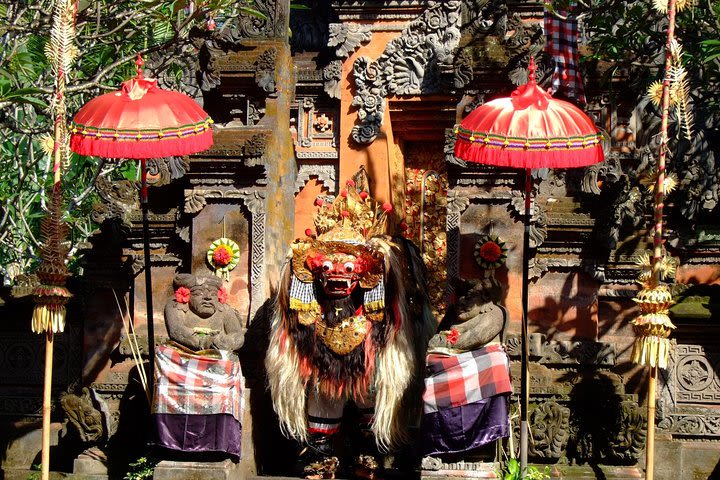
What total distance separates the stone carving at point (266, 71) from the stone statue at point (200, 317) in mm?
2168

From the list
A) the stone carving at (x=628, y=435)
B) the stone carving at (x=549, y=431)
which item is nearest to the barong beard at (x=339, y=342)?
the stone carving at (x=549, y=431)

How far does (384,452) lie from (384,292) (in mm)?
1514

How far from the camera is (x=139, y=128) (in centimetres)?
1270

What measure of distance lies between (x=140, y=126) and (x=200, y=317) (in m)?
1.92

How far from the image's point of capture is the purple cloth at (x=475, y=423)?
12.4 meters

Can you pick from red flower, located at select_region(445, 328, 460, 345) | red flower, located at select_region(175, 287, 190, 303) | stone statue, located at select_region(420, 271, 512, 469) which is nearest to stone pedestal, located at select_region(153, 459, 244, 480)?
red flower, located at select_region(175, 287, 190, 303)

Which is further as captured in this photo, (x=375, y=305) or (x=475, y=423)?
(x=375, y=305)

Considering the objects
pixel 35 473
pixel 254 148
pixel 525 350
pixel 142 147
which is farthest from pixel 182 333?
pixel 525 350

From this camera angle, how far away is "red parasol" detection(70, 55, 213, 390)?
1270 cm

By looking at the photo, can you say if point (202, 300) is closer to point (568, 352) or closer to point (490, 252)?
point (490, 252)

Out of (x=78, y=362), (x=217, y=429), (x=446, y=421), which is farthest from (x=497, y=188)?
(x=78, y=362)

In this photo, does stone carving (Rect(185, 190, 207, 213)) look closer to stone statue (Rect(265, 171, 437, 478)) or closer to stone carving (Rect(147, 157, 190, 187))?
stone carving (Rect(147, 157, 190, 187))

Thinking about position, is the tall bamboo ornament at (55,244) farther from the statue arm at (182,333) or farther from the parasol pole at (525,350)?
the parasol pole at (525,350)

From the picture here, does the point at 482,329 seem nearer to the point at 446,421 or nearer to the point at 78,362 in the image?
the point at 446,421
